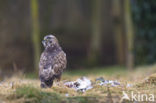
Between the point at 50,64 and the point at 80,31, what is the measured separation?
53.9 feet

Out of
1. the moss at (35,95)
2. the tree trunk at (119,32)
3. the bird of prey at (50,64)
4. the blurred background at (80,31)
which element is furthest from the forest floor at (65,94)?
the tree trunk at (119,32)

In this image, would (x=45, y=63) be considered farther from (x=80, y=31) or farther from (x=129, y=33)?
(x=80, y=31)

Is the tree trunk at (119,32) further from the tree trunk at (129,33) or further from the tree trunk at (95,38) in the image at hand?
the tree trunk at (129,33)

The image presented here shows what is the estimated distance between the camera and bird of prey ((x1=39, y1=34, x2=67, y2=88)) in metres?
8.72

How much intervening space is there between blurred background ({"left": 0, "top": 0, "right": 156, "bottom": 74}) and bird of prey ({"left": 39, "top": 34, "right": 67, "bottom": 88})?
6327 mm

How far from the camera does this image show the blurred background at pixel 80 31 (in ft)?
59.3

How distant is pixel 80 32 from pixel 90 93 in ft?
55.7

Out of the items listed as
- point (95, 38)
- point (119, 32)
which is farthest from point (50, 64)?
point (119, 32)

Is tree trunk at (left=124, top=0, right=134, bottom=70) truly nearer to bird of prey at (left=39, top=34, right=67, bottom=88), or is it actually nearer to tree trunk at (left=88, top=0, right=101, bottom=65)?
tree trunk at (left=88, top=0, right=101, bottom=65)

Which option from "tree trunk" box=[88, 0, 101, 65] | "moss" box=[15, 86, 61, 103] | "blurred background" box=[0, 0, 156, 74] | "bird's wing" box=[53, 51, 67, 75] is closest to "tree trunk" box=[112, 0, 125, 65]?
"blurred background" box=[0, 0, 156, 74]

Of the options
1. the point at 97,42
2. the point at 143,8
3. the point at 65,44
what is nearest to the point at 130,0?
the point at 143,8

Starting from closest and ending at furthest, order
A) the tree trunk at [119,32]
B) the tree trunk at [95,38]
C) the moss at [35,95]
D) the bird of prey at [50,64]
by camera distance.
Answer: the moss at [35,95], the bird of prey at [50,64], the tree trunk at [119,32], the tree trunk at [95,38]

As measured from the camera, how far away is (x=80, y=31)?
25281 millimetres

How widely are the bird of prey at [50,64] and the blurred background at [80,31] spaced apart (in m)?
6.33
